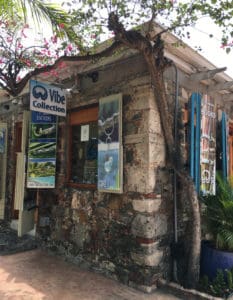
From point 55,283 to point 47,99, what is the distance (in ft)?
8.31

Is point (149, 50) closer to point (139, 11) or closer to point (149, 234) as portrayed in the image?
point (139, 11)

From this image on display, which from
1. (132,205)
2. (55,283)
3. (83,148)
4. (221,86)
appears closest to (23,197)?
(83,148)

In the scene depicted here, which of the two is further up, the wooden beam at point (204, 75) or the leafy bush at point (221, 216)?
the wooden beam at point (204, 75)

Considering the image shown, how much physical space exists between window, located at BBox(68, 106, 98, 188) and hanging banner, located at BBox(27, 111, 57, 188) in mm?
321

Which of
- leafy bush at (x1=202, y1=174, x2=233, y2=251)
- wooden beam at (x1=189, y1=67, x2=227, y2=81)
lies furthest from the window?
leafy bush at (x1=202, y1=174, x2=233, y2=251)

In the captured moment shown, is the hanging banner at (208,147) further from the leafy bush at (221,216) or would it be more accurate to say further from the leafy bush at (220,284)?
the leafy bush at (220,284)

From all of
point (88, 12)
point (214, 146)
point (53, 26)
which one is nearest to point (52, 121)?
point (53, 26)

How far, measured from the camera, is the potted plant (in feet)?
11.2

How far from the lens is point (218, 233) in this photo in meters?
3.55

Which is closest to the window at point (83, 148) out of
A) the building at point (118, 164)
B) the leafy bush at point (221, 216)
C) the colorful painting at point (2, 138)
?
the building at point (118, 164)

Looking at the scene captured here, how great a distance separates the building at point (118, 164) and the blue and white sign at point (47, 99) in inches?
8.8

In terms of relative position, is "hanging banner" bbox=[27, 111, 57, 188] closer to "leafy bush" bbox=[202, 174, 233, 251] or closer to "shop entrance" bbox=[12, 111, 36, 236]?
"shop entrance" bbox=[12, 111, 36, 236]

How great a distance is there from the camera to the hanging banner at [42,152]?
179 inches

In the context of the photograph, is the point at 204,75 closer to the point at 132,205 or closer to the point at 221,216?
the point at 221,216
